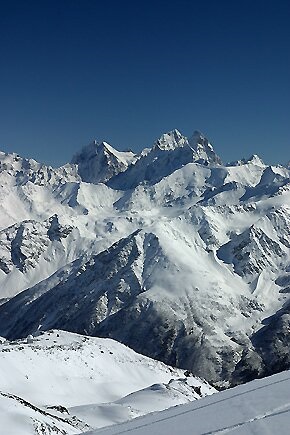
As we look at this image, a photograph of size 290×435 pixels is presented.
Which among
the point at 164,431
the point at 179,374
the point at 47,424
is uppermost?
the point at 164,431

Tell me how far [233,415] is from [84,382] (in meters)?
69.0

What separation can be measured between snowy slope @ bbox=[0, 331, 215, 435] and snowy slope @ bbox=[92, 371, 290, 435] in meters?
24.1

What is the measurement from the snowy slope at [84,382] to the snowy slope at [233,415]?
24.1 metres

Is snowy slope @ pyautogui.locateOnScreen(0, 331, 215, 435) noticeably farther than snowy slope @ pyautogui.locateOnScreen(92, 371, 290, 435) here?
Yes

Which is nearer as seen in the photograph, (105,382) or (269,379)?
(269,379)

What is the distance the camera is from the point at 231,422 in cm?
1292

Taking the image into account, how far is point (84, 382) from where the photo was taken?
79062 millimetres

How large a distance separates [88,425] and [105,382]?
3579 centimetres

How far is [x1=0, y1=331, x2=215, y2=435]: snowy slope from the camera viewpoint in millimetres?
55281

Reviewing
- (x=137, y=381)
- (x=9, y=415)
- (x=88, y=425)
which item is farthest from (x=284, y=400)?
(x=137, y=381)

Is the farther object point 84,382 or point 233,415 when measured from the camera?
point 84,382

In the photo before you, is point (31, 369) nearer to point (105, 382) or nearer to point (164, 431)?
point (105, 382)

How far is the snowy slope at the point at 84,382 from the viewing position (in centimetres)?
5528

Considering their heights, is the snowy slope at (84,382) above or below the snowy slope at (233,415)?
below
